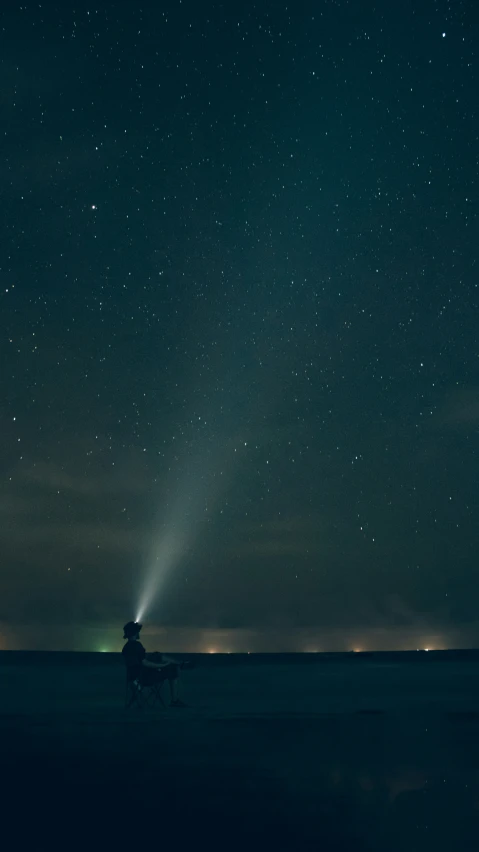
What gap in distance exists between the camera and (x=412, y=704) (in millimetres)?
22750

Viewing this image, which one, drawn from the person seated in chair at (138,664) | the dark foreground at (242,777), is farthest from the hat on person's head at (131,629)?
the dark foreground at (242,777)

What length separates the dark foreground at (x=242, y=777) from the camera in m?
8.38

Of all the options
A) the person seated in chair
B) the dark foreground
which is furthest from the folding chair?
the dark foreground

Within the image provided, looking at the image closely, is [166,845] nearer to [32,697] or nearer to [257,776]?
[257,776]

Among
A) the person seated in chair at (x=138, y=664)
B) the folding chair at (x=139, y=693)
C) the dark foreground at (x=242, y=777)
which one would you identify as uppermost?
the person seated in chair at (x=138, y=664)

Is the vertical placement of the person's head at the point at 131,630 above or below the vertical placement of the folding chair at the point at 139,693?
above

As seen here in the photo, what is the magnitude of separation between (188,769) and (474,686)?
21184 mm

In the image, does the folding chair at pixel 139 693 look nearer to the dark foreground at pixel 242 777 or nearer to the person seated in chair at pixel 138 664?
the person seated in chair at pixel 138 664

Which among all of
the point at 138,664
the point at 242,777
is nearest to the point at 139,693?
the point at 138,664

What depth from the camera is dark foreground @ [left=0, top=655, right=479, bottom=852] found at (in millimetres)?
8383

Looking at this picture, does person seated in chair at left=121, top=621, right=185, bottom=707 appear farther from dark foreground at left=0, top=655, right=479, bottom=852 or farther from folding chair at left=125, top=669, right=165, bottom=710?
dark foreground at left=0, top=655, right=479, bottom=852

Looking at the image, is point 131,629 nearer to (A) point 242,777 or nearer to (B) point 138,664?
(B) point 138,664

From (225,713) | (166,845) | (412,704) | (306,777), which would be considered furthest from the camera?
(412,704)

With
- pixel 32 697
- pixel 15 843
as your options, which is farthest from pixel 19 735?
pixel 32 697
